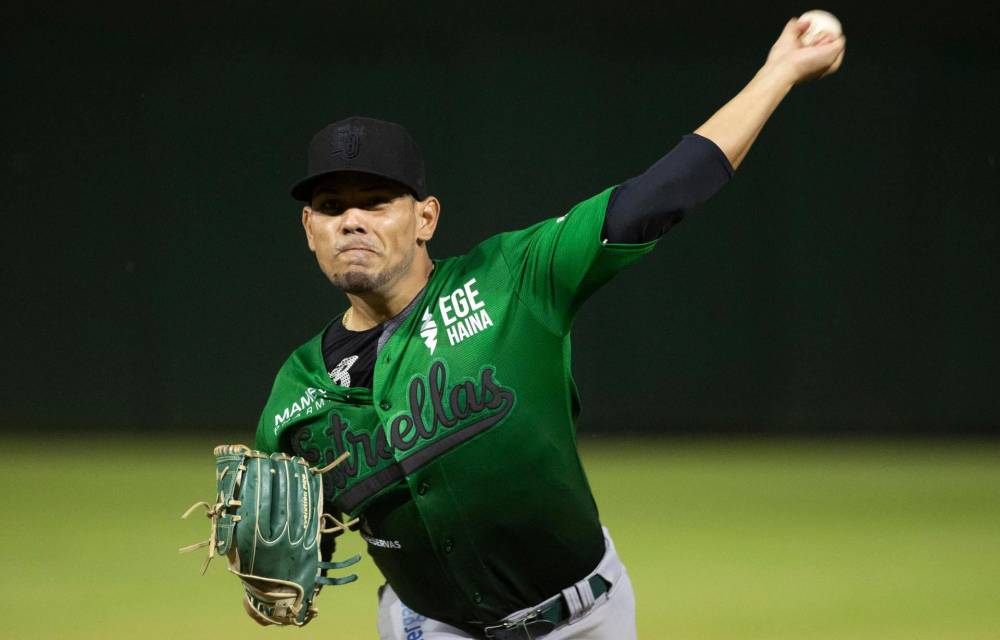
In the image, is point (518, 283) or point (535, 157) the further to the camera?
point (535, 157)

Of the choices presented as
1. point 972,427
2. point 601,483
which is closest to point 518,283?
point 601,483

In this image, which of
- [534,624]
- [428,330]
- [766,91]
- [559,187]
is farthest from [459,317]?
[559,187]

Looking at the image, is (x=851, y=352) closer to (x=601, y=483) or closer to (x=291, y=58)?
(x=601, y=483)

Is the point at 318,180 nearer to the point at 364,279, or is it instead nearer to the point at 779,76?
the point at 364,279

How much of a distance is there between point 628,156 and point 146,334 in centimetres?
399

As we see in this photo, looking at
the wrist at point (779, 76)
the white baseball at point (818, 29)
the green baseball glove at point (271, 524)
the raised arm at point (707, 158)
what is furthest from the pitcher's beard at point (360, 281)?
the white baseball at point (818, 29)

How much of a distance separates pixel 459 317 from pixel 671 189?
2.18ft

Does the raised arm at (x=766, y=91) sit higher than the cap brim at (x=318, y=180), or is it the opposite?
the cap brim at (x=318, y=180)

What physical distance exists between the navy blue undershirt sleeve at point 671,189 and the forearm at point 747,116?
3 centimetres

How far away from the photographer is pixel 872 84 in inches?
413

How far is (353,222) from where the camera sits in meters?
3.25

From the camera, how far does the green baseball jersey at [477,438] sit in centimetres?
319

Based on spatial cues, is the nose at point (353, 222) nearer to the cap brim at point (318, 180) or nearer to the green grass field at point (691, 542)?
→ the cap brim at point (318, 180)

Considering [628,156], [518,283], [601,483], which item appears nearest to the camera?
[518,283]
